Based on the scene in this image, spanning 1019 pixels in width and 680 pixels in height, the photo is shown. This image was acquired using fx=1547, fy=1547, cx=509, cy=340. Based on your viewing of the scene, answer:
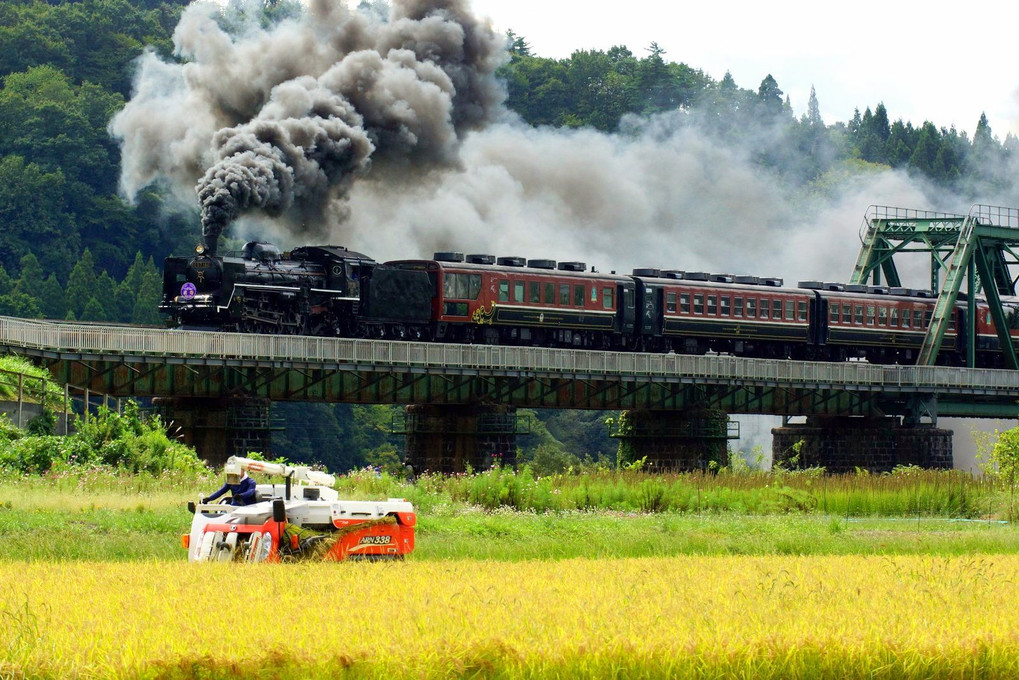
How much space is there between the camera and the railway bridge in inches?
1955

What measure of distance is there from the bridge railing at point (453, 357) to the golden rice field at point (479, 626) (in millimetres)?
29825

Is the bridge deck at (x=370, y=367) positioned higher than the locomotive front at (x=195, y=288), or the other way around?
the locomotive front at (x=195, y=288)

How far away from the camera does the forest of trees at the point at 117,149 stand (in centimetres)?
12106

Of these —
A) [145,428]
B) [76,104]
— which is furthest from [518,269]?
[76,104]

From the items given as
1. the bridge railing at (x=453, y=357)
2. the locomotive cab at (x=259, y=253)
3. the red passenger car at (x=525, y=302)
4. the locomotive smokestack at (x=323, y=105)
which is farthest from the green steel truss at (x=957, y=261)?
the locomotive cab at (x=259, y=253)

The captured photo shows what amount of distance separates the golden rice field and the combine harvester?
3.96 feet

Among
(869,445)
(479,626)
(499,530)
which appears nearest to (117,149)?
(869,445)

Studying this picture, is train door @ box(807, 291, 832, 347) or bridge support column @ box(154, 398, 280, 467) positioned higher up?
train door @ box(807, 291, 832, 347)

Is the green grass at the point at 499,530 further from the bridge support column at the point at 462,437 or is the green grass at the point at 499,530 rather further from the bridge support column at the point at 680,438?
the bridge support column at the point at 680,438

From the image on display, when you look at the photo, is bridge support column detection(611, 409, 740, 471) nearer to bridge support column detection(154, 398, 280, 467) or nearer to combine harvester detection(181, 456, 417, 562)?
bridge support column detection(154, 398, 280, 467)

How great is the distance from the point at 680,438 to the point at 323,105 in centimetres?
2092

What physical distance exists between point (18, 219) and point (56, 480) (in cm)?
10508

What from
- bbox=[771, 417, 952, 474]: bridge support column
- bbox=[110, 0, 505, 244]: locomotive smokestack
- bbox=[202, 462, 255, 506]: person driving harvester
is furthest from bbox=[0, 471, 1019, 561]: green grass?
bbox=[771, 417, 952, 474]: bridge support column

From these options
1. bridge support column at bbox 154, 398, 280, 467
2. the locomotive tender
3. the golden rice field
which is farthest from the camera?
the locomotive tender
